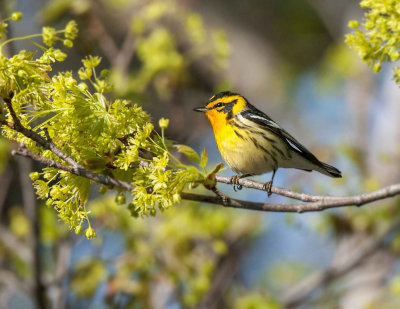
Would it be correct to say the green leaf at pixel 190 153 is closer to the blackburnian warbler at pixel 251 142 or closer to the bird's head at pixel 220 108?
the blackburnian warbler at pixel 251 142

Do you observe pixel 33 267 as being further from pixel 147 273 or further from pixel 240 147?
pixel 240 147

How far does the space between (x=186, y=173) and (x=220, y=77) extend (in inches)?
224

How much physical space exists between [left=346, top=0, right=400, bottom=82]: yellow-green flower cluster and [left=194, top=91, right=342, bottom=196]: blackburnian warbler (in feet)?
4.39

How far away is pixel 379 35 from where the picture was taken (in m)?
2.42

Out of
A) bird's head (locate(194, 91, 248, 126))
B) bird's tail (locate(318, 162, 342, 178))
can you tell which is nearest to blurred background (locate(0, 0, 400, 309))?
bird's head (locate(194, 91, 248, 126))

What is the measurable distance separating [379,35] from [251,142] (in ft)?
5.13

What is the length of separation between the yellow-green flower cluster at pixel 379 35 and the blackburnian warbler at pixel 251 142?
1.34 meters

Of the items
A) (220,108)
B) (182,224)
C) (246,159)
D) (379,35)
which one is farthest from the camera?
(182,224)

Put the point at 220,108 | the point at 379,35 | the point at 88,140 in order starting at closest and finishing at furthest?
the point at 88,140, the point at 379,35, the point at 220,108

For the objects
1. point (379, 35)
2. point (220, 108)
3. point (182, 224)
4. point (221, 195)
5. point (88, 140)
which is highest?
point (379, 35)

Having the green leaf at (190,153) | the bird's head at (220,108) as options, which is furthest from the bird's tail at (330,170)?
the green leaf at (190,153)

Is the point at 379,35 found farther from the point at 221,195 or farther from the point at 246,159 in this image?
the point at 246,159

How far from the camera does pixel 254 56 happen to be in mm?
9930

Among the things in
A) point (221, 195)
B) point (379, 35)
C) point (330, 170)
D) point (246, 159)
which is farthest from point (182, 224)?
point (379, 35)
